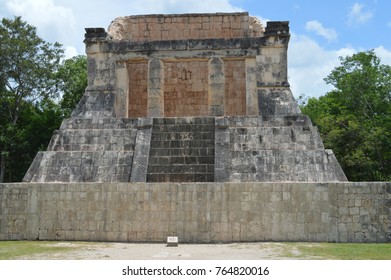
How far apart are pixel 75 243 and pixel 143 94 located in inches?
362

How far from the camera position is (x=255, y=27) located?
18.9 metres

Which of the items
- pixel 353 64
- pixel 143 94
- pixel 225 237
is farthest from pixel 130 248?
pixel 353 64

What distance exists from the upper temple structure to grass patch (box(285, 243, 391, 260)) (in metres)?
2.55

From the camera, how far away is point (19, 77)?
2462cm

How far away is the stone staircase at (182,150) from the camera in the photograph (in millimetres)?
13242

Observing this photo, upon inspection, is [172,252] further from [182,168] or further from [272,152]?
[272,152]

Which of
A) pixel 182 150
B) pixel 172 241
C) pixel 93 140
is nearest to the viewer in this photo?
pixel 172 241

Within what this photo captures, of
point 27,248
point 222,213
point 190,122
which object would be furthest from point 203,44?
point 27,248

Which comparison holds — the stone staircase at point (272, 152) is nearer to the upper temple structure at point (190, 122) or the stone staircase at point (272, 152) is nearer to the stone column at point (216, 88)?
the upper temple structure at point (190, 122)

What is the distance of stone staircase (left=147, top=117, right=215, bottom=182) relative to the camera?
43.4 feet

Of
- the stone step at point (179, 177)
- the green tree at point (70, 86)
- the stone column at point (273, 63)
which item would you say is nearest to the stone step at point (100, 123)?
the stone step at point (179, 177)

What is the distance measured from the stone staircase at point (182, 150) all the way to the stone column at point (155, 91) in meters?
1.27

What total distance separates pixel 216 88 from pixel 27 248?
8011 millimetres

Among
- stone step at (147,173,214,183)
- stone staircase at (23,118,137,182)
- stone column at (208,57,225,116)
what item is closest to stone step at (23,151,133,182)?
stone staircase at (23,118,137,182)
